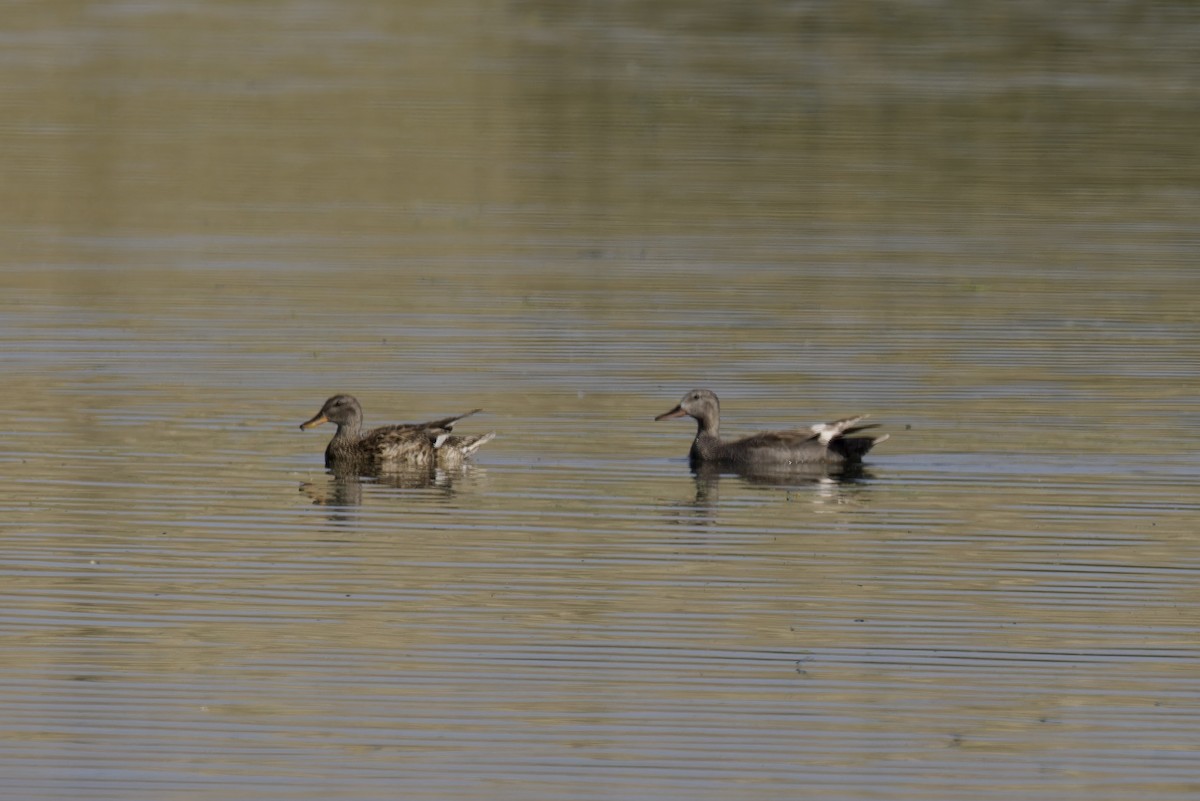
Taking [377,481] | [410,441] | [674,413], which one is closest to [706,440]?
[674,413]

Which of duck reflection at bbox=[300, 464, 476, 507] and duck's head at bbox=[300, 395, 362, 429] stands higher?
duck's head at bbox=[300, 395, 362, 429]

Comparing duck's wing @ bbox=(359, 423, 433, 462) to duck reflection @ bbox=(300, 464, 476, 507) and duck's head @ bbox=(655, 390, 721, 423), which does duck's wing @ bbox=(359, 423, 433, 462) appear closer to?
duck reflection @ bbox=(300, 464, 476, 507)

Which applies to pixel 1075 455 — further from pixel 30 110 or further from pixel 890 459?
pixel 30 110

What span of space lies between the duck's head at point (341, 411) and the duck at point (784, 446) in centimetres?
211

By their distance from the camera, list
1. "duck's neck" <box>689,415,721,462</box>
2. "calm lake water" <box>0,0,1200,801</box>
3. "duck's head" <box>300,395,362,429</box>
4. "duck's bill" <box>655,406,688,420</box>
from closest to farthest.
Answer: "calm lake water" <box>0,0,1200,801</box>, "duck's neck" <box>689,415,721,462</box>, "duck's head" <box>300,395,362,429</box>, "duck's bill" <box>655,406,688,420</box>

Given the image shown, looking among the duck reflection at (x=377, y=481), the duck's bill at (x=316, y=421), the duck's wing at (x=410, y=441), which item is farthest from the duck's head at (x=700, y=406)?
the duck's bill at (x=316, y=421)

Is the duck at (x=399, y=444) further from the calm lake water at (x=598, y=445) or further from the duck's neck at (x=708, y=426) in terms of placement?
the duck's neck at (x=708, y=426)

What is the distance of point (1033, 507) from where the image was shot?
15867 millimetres

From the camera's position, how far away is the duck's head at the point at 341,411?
59.3ft

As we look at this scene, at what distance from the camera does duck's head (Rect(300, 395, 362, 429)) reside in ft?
59.3

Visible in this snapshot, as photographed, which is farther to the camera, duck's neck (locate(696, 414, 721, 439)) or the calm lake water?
duck's neck (locate(696, 414, 721, 439))

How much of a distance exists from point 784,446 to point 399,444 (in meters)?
2.38

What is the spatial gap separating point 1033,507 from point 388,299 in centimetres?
982

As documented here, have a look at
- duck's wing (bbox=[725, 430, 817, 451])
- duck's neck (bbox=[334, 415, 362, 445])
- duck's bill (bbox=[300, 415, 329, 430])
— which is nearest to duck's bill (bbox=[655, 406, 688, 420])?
duck's wing (bbox=[725, 430, 817, 451])
